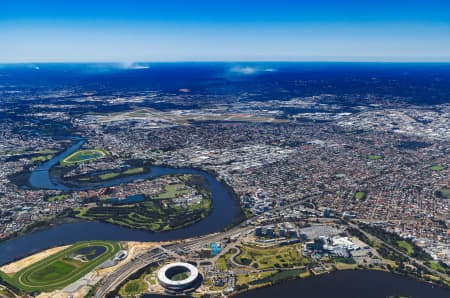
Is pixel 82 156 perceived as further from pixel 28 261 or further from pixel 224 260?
pixel 224 260

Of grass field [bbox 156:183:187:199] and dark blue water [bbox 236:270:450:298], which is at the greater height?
grass field [bbox 156:183:187:199]

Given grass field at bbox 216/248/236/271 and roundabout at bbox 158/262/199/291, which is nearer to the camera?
roundabout at bbox 158/262/199/291

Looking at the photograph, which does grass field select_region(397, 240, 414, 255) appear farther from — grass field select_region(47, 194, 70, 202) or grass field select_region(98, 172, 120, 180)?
grass field select_region(98, 172, 120, 180)

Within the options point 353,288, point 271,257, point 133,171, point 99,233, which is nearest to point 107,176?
point 133,171

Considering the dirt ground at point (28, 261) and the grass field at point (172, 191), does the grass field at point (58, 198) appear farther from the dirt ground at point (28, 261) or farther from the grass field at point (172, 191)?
the dirt ground at point (28, 261)

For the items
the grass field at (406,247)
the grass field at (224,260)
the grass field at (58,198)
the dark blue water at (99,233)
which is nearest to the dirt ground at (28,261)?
the dark blue water at (99,233)

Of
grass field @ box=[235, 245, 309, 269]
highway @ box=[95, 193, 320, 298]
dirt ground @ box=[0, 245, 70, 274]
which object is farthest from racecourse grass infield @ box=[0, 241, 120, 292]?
grass field @ box=[235, 245, 309, 269]
